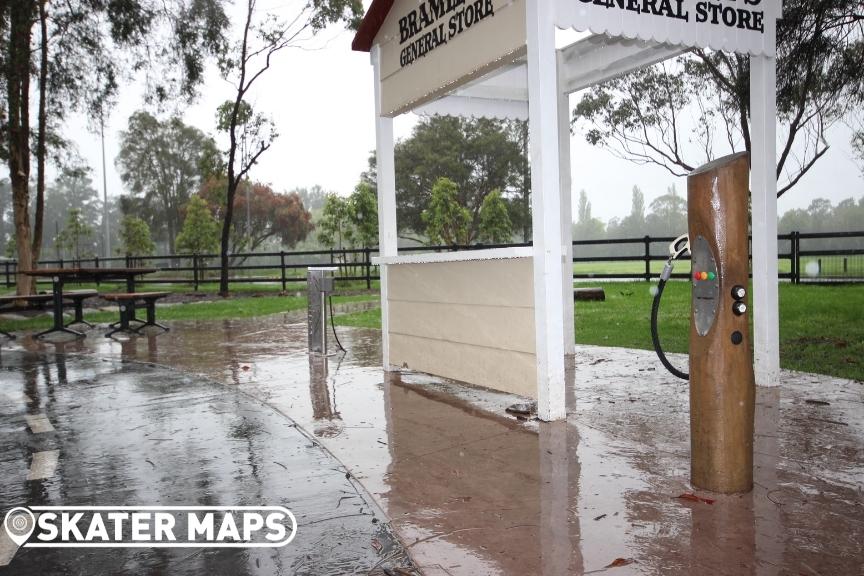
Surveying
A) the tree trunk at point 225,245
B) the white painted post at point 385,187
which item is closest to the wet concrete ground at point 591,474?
the white painted post at point 385,187

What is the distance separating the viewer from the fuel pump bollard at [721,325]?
3.12 meters

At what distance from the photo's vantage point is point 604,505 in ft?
10.2

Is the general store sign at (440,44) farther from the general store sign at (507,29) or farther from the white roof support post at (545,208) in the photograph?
the white roof support post at (545,208)

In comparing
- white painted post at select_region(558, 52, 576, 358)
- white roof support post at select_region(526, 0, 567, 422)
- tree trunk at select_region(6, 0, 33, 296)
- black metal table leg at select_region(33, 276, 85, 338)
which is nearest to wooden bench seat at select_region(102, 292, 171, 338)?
black metal table leg at select_region(33, 276, 85, 338)

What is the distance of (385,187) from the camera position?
677cm

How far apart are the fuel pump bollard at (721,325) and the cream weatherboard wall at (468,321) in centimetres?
169

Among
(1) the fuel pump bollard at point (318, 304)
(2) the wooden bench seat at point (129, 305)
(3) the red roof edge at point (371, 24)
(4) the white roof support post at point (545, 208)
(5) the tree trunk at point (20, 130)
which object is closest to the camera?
(4) the white roof support post at point (545, 208)

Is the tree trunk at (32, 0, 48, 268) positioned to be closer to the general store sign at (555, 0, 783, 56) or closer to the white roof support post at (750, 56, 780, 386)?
the general store sign at (555, 0, 783, 56)

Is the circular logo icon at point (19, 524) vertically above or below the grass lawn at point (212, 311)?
below

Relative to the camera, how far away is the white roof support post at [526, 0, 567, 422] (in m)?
4.53

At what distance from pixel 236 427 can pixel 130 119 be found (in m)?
56.5

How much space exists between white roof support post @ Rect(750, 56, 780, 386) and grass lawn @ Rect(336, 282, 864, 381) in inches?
37.2

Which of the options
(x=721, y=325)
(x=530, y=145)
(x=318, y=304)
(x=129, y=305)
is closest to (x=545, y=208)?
(x=530, y=145)

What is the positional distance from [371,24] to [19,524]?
17.4 feet
